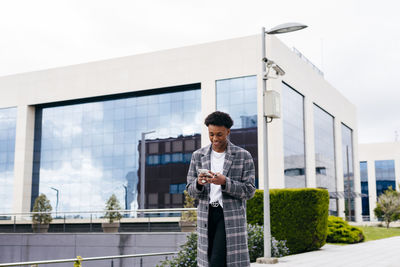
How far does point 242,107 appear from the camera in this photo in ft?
96.8

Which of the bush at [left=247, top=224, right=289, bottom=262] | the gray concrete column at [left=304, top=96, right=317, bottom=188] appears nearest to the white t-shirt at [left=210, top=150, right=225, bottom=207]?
the bush at [left=247, top=224, right=289, bottom=262]

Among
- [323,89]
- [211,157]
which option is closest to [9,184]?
[323,89]

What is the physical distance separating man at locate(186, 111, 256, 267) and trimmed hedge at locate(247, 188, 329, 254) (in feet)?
31.0

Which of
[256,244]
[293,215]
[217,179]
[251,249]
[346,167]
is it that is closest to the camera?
[217,179]

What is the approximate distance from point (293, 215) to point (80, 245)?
31.9 feet

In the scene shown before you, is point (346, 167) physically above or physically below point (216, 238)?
above

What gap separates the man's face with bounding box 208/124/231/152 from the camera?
4.26 metres

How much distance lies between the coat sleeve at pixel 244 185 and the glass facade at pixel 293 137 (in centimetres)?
2611

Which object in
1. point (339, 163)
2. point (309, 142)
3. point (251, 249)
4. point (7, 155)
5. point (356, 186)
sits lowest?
point (251, 249)

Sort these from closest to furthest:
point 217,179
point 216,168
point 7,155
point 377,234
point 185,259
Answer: point 217,179 → point 216,168 → point 185,259 → point 377,234 → point 7,155

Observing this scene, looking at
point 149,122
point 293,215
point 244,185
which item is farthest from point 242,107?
point 244,185

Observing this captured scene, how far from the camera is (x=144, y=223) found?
1862cm

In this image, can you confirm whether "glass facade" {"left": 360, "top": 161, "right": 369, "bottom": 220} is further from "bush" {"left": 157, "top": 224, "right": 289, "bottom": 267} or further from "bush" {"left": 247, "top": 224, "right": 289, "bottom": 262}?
"bush" {"left": 247, "top": 224, "right": 289, "bottom": 262}

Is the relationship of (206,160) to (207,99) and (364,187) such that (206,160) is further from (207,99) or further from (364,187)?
(364,187)
